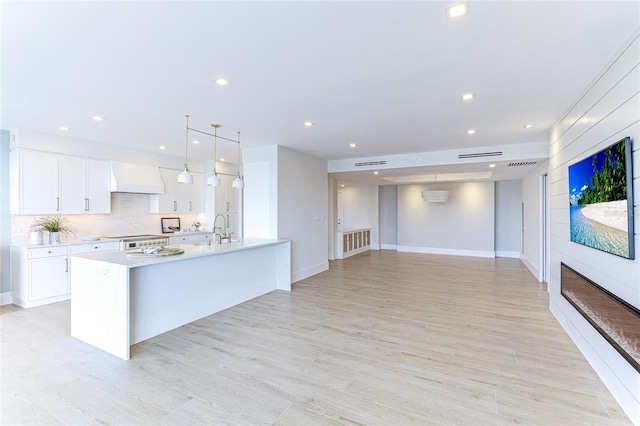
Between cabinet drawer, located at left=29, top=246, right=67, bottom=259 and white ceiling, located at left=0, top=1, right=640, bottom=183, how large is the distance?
185 cm

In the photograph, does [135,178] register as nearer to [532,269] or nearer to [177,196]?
[177,196]

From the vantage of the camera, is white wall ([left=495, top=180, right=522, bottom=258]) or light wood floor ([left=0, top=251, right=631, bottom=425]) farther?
white wall ([left=495, top=180, right=522, bottom=258])

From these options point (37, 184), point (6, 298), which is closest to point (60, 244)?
point (37, 184)

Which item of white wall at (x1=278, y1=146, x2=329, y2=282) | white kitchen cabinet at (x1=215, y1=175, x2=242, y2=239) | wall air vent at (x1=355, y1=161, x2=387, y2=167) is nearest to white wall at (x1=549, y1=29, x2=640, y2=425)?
wall air vent at (x1=355, y1=161, x2=387, y2=167)

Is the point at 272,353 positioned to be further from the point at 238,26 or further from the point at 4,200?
the point at 4,200

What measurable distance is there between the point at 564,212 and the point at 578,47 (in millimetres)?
2014

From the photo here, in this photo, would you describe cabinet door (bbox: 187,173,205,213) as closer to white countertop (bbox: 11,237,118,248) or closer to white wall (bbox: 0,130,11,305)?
white countertop (bbox: 11,237,118,248)

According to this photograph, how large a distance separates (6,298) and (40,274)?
2.42 feet

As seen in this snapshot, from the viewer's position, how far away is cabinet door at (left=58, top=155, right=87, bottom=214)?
16.6 ft

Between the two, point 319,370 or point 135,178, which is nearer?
point 319,370

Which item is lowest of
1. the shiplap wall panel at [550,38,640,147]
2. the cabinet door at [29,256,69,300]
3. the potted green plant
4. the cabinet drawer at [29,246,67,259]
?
the cabinet door at [29,256,69,300]

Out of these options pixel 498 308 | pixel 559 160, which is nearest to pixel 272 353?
pixel 498 308

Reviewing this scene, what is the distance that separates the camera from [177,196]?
22.5 feet

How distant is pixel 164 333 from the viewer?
354 centimetres
